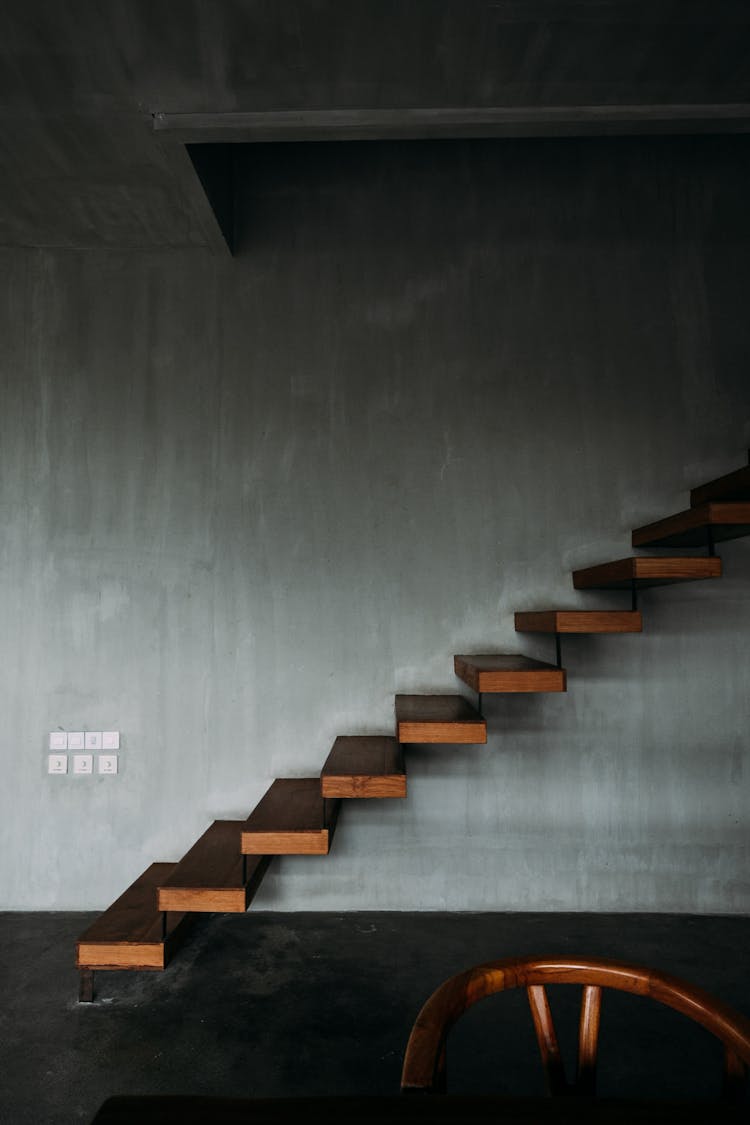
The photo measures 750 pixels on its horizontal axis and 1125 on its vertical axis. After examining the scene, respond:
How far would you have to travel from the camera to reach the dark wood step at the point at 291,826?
6.60ft

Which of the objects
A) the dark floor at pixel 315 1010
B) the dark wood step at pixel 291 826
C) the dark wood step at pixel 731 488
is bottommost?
the dark floor at pixel 315 1010

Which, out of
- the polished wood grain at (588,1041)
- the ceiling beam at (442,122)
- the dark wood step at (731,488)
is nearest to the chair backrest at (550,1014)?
the polished wood grain at (588,1041)

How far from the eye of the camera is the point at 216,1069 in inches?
71.0

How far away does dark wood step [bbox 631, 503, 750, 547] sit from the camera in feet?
6.41

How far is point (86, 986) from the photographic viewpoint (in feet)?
6.93

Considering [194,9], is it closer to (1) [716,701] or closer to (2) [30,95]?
(2) [30,95]

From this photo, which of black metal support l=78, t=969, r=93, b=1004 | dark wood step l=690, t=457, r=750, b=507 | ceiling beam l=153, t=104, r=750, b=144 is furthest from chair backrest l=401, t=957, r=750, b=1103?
ceiling beam l=153, t=104, r=750, b=144

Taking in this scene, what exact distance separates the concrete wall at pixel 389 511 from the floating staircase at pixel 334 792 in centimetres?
39

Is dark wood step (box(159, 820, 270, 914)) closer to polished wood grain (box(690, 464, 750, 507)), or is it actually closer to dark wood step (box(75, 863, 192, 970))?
dark wood step (box(75, 863, 192, 970))

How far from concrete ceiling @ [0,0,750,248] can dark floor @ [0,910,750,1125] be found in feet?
8.30

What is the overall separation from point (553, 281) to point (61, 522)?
89.1 inches

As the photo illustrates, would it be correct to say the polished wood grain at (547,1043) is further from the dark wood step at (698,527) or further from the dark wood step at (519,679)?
the dark wood step at (698,527)

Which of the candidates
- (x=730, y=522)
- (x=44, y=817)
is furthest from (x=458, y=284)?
(x=44, y=817)

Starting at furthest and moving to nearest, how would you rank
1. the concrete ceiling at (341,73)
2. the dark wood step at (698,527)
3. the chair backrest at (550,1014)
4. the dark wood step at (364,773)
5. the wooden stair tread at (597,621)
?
the wooden stair tread at (597,621)
the dark wood step at (364,773)
the dark wood step at (698,527)
the concrete ceiling at (341,73)
the chair backrest at (550,1014)
